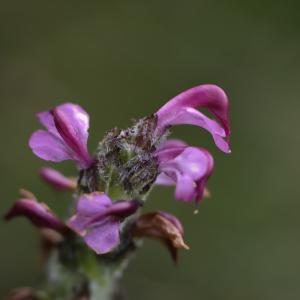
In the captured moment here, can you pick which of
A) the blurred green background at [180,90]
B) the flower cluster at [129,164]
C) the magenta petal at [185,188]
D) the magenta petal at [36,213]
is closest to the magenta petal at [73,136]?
the flower cluster at [129,164]

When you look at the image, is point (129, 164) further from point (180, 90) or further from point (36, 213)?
point (180, 90)

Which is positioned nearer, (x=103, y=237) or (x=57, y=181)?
(x=103, y=237)

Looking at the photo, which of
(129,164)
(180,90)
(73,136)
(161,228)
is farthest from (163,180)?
(180,90)

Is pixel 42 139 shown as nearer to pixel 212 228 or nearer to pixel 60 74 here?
pixel 212 228

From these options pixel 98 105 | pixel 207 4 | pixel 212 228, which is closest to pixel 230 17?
pixel 207 4

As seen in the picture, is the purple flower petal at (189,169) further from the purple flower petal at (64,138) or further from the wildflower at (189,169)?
the purple flower petal at (64,138)

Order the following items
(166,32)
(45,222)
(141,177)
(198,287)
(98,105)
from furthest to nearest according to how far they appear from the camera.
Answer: (166,32) < (98,105) < (198,287) < (45,222) < (141,177)
